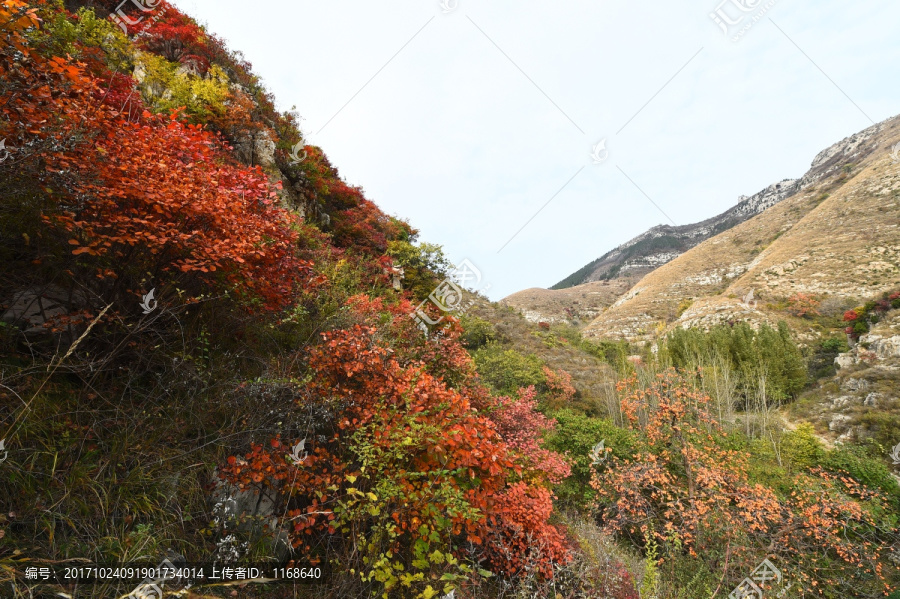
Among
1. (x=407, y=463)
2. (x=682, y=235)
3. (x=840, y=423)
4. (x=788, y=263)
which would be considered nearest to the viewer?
(x=407, y=463)

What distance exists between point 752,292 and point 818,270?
19.6 ft

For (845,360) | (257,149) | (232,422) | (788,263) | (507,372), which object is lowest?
(232,422)

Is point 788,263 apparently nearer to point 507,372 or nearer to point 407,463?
point 507,372

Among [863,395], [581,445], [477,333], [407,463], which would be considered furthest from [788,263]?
[407,463]

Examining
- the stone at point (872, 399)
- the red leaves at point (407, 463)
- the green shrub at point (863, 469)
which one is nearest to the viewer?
the red leaves at point (407, 463)

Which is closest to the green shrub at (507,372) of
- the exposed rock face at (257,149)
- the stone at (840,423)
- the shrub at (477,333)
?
the shrub at (477,333)

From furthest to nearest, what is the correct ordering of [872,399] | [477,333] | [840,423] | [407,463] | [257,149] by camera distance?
[477,333] < [872,399] < [840,423] < [257,149] < [407,463]

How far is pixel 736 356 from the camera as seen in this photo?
66.2 ft

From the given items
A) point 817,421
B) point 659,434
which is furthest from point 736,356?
point 659,434

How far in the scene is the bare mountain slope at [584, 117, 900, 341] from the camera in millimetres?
27094

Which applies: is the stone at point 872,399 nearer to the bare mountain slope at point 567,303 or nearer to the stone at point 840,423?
the stone at point 840,423

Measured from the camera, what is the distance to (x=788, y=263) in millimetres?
31797

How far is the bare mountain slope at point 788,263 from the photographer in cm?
2709

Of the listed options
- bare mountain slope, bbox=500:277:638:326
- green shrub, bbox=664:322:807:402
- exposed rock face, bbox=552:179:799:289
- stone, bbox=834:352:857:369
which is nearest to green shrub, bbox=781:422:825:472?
green shrub, bbox=664:322:807:402
